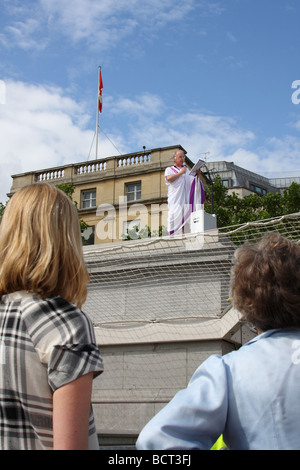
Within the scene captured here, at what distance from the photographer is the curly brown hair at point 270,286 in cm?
195

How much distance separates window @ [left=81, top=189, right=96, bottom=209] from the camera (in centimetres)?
4366

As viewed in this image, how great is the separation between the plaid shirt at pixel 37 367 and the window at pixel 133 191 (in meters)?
40.0

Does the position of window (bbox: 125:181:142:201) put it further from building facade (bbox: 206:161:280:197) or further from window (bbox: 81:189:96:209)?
building facade (bbox: 206:161:280:197)

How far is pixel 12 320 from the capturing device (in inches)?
72.6

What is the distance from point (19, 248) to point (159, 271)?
593 cm

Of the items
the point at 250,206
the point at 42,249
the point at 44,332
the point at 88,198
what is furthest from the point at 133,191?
the point at 44,332

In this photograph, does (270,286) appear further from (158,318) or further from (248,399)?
(158,318)

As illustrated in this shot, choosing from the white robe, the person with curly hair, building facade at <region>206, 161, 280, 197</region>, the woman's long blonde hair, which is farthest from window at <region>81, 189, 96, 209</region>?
the person with curly hair

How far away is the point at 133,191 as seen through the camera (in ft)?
138

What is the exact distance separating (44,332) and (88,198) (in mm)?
42541

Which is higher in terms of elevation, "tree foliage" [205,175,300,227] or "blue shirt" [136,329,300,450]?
"tree foliage" [205,175,300,227]

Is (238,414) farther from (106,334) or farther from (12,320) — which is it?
(106,334)

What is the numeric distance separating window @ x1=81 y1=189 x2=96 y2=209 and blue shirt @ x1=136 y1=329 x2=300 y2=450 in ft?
138
